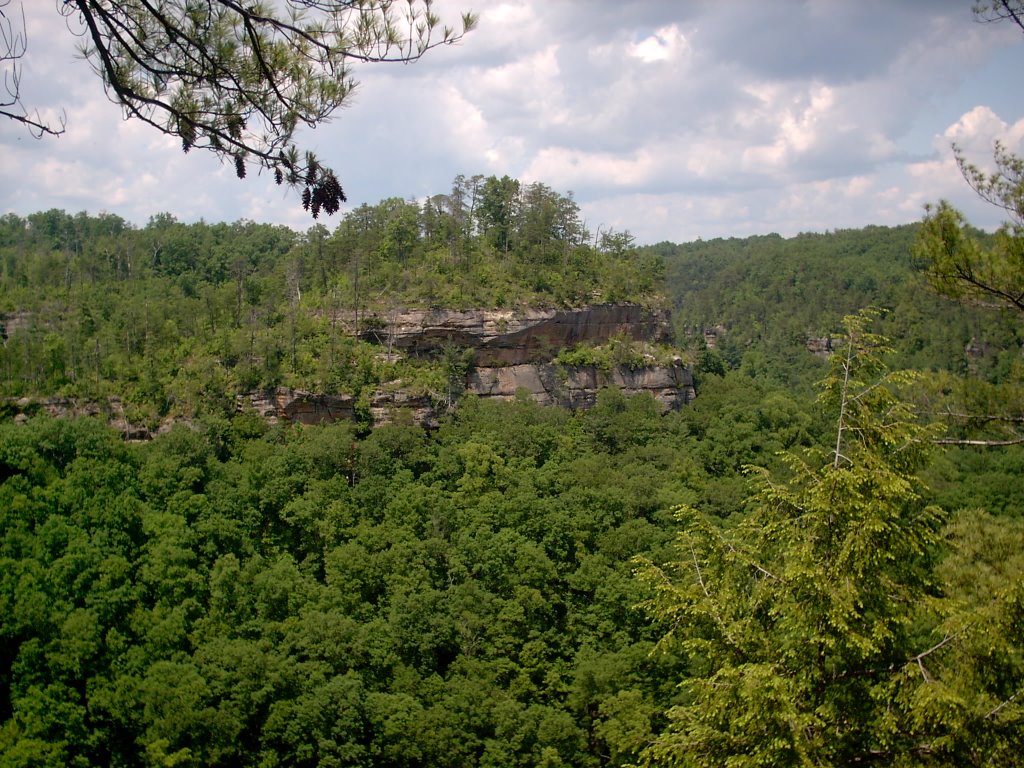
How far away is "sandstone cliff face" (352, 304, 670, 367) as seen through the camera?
124ft

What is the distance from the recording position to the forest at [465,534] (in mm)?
7246

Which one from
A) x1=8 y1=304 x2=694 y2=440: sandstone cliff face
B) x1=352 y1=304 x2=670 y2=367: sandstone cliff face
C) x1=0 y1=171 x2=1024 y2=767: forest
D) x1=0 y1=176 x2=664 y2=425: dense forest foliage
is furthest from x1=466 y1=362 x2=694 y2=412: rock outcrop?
x1=0 y1=176 x2=664 y2=425: dense forest foliage

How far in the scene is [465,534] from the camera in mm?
25484

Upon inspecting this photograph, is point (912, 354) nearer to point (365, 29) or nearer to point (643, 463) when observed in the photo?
point (643, 463)

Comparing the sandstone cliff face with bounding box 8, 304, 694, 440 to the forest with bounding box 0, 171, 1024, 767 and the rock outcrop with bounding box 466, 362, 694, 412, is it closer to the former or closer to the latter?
the rock outcrop with bounding box 466, 362, 694, 412

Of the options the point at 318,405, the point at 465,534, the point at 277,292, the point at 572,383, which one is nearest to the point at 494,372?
the point at 572,383

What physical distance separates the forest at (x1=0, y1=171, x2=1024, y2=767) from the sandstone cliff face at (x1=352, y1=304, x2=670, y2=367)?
0.68m

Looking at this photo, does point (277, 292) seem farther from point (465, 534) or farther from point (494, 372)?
point (465, 534)

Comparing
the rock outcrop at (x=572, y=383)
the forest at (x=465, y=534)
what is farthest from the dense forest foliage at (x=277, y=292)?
the rock outcrop at (x=572, y=383)

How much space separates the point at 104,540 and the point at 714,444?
79.7ft

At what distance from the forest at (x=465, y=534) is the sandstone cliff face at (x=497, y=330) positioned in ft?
2.22

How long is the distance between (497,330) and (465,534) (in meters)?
15.1

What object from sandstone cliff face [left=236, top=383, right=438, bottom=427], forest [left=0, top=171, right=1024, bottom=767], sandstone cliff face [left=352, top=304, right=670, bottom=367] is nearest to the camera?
forest [left=0, top=171, right=1024, bottom=767]

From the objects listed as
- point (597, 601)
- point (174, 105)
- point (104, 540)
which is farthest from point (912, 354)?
point (174, 105)
